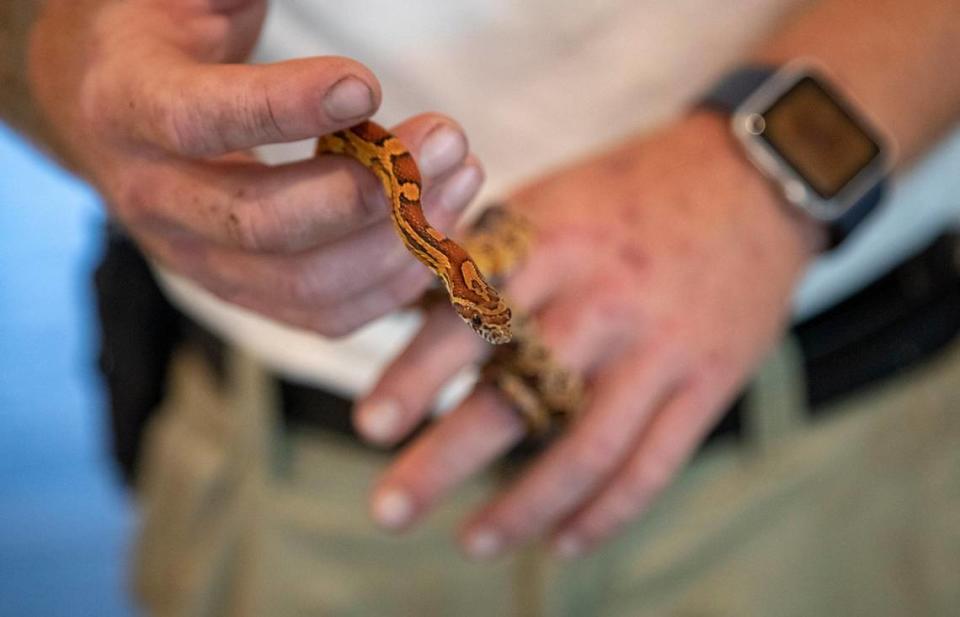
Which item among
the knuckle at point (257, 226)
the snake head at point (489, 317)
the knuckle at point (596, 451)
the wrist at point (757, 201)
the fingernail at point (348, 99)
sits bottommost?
the knuckle at point (596, 451)

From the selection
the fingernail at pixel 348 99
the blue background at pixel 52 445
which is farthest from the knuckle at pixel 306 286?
the blue background at pixel 52 445

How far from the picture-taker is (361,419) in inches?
25.1

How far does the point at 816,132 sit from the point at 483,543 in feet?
1.42

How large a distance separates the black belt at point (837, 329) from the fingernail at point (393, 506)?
18 cm

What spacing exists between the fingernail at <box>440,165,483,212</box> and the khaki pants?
0.44m

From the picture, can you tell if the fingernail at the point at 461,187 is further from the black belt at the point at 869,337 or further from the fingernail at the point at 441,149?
the black belt at the point at 869,337

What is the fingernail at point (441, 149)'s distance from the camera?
1.38 ft

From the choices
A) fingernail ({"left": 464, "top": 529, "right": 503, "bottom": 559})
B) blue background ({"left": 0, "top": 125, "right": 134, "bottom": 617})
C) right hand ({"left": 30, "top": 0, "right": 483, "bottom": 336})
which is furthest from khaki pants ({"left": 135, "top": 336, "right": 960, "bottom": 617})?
blue background ({"left": 0, "top": 125, "right": 134, "bottom": 617})

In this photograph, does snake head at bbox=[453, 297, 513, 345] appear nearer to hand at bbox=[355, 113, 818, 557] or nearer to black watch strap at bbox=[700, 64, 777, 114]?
hand at bbox=[355, 113, 818, 557]

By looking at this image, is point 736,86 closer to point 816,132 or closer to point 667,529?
point 816,132

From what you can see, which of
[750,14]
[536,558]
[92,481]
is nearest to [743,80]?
[750,14]

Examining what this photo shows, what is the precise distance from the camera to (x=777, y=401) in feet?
2.67

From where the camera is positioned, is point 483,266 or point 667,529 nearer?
point 483,266

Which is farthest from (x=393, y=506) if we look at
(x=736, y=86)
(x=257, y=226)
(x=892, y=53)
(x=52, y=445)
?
(x=52, y=445)
